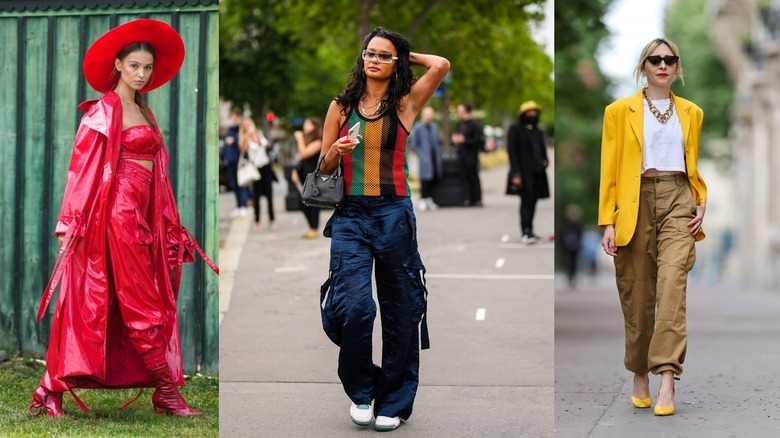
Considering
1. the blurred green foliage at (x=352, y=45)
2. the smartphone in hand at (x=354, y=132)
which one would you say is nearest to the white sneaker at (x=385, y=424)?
the smartphone in hand at (x=354, y=132)

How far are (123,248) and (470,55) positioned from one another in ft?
79.4

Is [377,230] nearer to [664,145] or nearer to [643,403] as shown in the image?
[664,145]

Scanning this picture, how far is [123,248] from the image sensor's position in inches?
260

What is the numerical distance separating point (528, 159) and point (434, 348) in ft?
21.8

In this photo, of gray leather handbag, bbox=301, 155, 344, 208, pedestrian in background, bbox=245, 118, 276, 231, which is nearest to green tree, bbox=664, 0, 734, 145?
pedestrian in background, bbox=245, 118, 276, 231

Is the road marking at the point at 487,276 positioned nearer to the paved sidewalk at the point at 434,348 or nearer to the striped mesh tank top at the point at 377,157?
the paved sidewalk at the point at 434,348

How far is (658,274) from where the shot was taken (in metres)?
6.98

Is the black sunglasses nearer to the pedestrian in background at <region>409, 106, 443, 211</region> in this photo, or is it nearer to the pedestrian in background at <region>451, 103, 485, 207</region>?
the pedestrian in background at <region>409, 106, 443, 211</region>

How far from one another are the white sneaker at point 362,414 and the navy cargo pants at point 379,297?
1.2 inches

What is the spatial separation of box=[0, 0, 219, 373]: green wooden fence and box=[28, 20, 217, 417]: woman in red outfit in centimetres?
69

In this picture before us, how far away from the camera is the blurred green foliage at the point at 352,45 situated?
25156 millimetres

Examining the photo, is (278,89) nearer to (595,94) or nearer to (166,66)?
(595,94)

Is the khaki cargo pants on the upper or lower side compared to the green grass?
upper

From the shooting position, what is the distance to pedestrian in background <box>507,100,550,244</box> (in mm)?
14383
